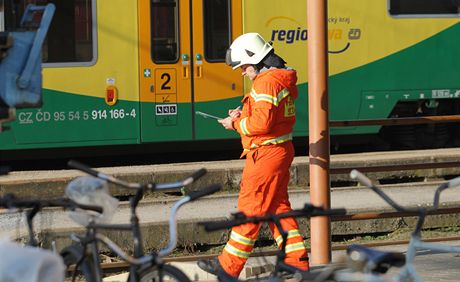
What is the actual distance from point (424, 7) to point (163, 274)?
347 inches

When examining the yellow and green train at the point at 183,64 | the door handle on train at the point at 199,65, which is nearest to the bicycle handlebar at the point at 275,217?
the yellow and green train at the point at 183,64

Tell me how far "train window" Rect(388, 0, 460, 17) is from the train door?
2.20 meters

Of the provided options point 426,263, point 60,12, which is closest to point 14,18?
point 60,12

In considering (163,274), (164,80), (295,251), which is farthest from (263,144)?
(164,80)

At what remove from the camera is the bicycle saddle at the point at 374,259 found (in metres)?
3.39

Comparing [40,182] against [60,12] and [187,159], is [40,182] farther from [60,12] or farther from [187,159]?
[187,159]

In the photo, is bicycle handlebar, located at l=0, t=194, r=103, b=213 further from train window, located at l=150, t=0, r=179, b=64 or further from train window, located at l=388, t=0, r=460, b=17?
train window, located at l=388, t=0, r=460, b=17

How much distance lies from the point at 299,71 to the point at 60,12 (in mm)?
3078

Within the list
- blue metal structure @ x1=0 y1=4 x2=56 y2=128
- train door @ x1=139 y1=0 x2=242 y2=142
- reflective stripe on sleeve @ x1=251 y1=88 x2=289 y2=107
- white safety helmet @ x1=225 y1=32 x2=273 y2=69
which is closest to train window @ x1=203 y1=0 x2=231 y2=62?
train door @ x1=139 y1=0 x2=242 y2=142

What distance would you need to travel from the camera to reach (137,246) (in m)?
3.99

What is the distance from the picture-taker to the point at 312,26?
22.1ft

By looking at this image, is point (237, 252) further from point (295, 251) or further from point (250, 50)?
point (250, 50)

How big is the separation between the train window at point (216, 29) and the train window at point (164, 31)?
14.9 inches

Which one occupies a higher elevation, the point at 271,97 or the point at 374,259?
the point at 271,97
